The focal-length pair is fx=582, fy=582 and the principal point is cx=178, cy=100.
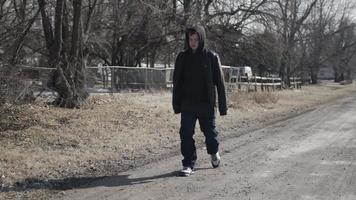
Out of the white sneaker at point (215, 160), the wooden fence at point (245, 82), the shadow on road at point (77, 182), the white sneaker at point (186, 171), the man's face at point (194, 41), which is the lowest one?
the shadow on road at point (77, 182)

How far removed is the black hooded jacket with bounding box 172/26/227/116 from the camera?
837 cm

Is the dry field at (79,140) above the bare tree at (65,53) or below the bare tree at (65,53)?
below

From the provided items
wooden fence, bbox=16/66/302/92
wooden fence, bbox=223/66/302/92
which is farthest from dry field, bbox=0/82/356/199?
wooden fence, bbox=223/66/302/92

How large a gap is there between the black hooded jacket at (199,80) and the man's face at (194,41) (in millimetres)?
69

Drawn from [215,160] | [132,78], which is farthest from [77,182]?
[132,78]

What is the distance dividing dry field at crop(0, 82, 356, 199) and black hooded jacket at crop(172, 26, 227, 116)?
159 centimetres

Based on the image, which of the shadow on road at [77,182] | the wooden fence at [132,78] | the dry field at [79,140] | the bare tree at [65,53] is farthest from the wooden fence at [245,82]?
the shadow on road at [77,182]

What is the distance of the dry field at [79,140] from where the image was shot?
8.14m

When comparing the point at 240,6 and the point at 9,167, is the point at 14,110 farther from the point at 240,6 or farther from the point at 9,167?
the point at 240,6

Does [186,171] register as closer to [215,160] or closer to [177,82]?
[215,160]

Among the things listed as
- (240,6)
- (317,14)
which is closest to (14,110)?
(240,6)

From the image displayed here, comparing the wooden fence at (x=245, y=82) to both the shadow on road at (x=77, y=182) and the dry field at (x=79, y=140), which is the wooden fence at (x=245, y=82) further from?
the shadow on road at (x=77, y=182)

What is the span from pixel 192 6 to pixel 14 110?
21.8 metres

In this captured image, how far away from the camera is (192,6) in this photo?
32125 mm
